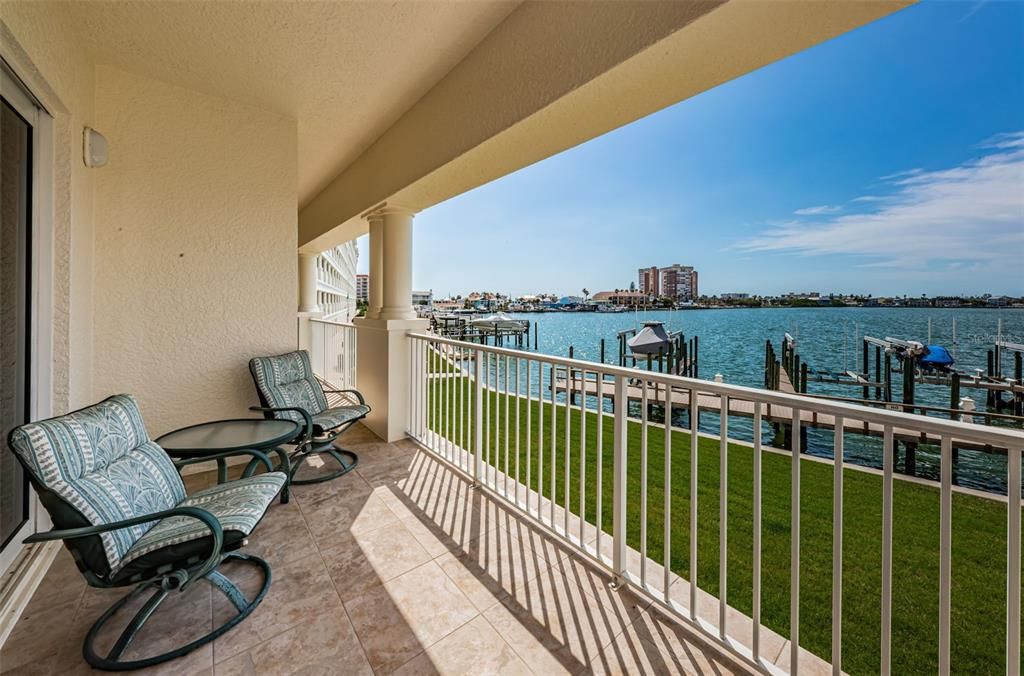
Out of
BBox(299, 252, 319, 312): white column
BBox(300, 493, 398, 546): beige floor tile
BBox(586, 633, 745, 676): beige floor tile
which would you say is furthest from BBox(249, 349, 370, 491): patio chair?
BBox(299, 252, 319, 312): white column

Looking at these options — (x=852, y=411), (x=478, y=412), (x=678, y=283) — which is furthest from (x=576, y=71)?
(x=678, y=283)

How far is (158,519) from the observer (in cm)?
147

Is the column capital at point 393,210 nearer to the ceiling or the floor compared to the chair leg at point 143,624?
nearer to the ceiling

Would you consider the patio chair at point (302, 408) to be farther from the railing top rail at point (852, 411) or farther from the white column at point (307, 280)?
the white column at point (307, 280)

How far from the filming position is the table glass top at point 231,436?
7.91 feet

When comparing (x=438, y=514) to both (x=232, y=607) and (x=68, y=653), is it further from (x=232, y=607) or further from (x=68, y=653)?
(x=68, y=653)

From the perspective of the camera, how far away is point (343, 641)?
160 centimetres

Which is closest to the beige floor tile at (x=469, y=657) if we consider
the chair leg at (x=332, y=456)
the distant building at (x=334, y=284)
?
the chair leg at (x=332, y=456)

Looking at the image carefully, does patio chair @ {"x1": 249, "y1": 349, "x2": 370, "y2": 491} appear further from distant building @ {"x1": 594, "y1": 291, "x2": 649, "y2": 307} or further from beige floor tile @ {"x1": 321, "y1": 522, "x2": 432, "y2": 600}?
distant building @ {"x1": 594, "y1": 291, "x2": 649, "y2": 307}

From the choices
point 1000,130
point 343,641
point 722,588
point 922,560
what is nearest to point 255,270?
point 343,641

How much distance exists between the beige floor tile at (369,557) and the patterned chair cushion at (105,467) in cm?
83

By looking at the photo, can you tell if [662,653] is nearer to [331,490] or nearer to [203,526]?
[203,526]

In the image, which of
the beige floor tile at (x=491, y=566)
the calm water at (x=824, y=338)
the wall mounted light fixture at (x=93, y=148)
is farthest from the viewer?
the calm water at (x=824, y=338)

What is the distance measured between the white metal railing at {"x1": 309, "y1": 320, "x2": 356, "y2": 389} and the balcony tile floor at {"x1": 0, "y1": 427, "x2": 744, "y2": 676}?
122 inches
